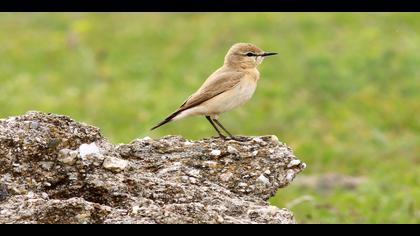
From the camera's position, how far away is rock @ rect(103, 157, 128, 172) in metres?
5.32

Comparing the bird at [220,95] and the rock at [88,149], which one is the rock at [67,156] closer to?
the rock at [88,149]

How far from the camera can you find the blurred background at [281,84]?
12453 millimetres

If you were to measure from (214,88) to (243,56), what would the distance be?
0.57 meters

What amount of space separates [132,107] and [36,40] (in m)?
4.55

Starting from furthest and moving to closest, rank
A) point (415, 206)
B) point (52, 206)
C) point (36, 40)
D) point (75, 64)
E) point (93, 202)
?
point (36, 40)
point (75, 64)
point (415, 206)
point (93, 202)
point (52, 206)

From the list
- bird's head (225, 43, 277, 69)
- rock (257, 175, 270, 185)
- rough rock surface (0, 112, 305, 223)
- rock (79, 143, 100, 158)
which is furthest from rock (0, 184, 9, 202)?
bird's head (225, 43, 277, 69)

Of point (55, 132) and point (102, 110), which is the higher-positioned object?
point (102, 110)

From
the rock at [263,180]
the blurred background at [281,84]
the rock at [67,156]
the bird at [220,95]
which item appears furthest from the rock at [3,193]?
the blurred background at [281,84]

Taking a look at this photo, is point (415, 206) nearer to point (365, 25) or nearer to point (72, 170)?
point (72, 170)

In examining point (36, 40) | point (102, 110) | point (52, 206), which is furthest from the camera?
point (36, 40)

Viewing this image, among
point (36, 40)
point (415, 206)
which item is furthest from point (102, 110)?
point (415, 206)

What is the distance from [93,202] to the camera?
16.9ft

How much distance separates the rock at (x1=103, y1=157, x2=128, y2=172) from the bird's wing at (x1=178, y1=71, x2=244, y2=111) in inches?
89.4

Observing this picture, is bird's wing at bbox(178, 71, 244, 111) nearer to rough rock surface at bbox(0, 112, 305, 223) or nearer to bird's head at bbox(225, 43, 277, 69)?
bird's head at bbox(225, 43, 277, 69)
